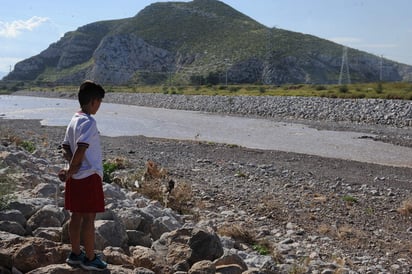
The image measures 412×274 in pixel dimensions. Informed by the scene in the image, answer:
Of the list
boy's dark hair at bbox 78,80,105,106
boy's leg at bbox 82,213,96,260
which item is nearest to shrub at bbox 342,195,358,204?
boy's leg at bbox 82,213,96,260

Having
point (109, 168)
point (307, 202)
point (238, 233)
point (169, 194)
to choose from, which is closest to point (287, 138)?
point (307, 202)

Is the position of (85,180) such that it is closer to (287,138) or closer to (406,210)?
(406,210)

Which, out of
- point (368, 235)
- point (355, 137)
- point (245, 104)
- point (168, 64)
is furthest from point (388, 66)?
point (368, 235)

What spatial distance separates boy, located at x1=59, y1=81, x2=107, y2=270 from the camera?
16.5 ft

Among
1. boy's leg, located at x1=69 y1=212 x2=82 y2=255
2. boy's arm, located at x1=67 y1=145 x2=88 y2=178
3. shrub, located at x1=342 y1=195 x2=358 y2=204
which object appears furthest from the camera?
shrub, located at x1=342 y1=195 x2=358 y2=204

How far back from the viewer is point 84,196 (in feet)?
16.6

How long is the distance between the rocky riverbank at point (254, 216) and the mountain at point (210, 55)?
10363cm

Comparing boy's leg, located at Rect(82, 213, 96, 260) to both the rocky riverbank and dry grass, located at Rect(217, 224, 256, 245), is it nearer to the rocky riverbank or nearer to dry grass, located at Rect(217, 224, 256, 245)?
the rocky riverbank

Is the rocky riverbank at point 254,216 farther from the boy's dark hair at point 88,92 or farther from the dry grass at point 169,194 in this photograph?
the boy's dark hair at point 88,92

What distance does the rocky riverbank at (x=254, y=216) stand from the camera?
600cm

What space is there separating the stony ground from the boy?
12.7 feet

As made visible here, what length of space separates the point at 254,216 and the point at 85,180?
653 centimetres

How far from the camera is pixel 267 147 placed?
2683cm

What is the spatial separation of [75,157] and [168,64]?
159947 millimetres
